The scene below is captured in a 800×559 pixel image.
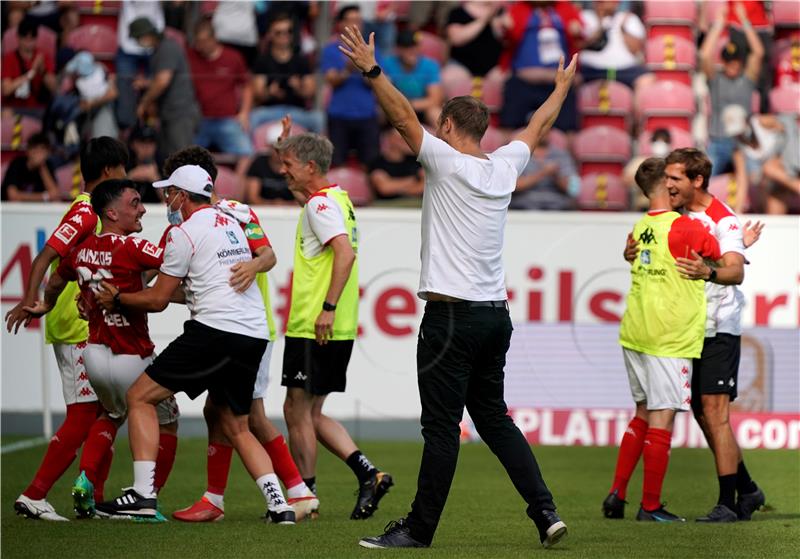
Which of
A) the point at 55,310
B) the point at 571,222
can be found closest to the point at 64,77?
the point at 571,222

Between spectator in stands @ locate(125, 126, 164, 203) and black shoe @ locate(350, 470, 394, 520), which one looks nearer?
black shoe @ locate(350, 470, 394, 520)

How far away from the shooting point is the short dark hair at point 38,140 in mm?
14195

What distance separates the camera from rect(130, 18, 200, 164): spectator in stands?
14.4 m

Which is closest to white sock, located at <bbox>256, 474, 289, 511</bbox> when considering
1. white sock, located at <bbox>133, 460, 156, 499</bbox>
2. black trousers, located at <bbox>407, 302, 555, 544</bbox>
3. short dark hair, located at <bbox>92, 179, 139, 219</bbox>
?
white sock, located at <bbox>133, 460, 156, 499</bbox>

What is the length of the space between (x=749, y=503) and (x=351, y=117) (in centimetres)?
736

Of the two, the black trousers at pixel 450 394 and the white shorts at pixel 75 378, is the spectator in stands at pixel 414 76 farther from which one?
the black trousers at pixel 450 394

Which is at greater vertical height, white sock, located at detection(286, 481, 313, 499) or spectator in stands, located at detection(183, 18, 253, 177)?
spectator in stands, located at detection(183, 18, 253, 177)

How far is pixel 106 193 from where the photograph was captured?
293 inches

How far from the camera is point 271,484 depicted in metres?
7.24

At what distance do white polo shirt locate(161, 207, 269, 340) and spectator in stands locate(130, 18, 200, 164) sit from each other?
23.9ft

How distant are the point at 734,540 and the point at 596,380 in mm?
5812

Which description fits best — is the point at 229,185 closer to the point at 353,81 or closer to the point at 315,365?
the point at 353,81

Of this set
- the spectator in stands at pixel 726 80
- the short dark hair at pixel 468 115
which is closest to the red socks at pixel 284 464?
the short dark hair at pixel 468 115

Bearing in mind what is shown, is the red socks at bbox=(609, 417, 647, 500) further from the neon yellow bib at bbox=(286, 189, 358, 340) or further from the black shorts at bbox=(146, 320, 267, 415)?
the black shorts at bbox=(146, 320, 267, 415)
